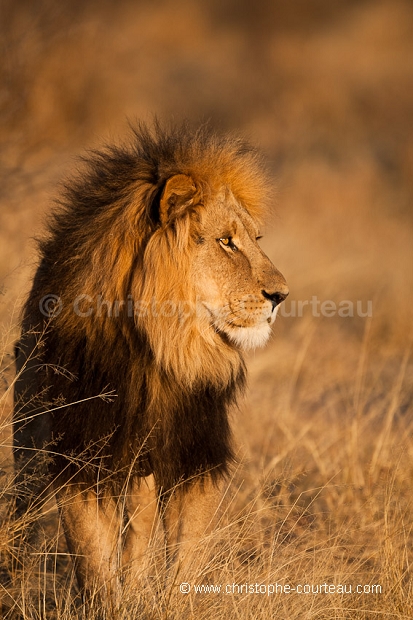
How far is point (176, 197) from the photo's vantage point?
4.01 metres

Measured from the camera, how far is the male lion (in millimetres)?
3941

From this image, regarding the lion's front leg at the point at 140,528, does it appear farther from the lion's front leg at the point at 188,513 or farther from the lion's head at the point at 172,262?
the lion's head at the point at 172,262

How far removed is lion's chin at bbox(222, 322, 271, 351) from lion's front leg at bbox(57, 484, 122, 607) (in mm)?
965

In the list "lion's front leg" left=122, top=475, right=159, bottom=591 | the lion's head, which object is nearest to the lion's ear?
the lion's head

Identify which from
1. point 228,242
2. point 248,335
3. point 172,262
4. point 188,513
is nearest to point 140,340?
point 172,262

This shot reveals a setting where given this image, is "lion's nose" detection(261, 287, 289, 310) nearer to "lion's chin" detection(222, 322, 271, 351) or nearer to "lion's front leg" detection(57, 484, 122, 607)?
"lion's chin" detection(222, 322, 271, 351)

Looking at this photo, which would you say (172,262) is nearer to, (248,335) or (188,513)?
(248,335)

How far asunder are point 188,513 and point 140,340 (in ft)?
2.93

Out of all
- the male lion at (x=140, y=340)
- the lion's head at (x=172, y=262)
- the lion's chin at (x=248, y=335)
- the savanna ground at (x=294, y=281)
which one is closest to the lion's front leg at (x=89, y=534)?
the male lion at (x=140, y=340)

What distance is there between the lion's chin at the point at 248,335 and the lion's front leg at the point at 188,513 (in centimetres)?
71

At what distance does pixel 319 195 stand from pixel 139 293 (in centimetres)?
1267

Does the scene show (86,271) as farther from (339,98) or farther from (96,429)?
(339,98)

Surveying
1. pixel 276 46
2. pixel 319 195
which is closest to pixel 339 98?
pixel 276 46

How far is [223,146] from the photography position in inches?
171
